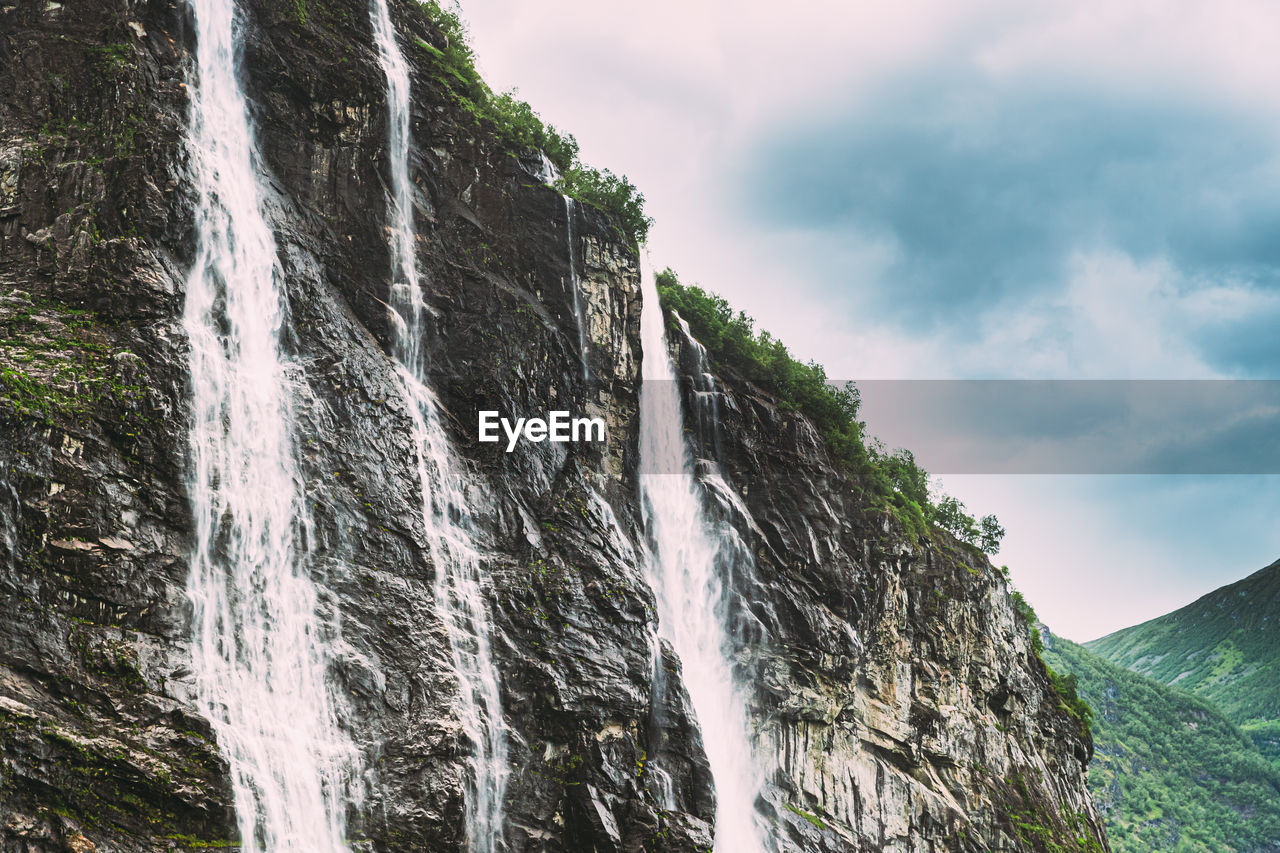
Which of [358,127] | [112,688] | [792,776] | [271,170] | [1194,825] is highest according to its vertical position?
[358,127]

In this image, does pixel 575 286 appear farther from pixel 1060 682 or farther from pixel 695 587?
pixel 1060 682

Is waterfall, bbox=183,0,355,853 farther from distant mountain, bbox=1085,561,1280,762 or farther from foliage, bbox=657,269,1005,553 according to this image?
distant mountain, bbox=1085,561,1280,762

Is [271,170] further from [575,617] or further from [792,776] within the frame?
[792,776]

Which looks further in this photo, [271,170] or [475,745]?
[271,170]

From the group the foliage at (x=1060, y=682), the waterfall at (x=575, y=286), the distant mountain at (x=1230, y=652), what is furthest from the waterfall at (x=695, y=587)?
the distant mountain at (x=1230, y=652)

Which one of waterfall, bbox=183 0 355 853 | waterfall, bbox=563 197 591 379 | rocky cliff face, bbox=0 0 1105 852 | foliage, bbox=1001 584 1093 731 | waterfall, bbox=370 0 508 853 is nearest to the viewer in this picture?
rocky cliff face, bbox=0 0 1105 852

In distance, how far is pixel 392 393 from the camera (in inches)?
1055

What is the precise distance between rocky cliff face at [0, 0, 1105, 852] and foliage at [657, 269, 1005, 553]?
81.8 inches

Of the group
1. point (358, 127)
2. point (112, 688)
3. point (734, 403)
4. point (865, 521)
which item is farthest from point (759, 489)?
point (112, 688)

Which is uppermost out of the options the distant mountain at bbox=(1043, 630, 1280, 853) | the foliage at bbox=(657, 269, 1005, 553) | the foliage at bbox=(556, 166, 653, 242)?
the foliage at bbox=(556, 166, 653, 242)

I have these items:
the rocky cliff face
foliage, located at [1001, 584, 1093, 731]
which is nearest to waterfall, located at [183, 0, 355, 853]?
the rocky cliff face

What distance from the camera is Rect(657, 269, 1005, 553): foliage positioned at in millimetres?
41812

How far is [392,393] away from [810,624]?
18.2m

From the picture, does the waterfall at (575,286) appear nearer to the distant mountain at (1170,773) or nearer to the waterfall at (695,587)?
the waterfall at (695,587)
